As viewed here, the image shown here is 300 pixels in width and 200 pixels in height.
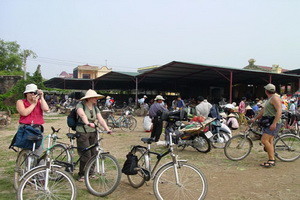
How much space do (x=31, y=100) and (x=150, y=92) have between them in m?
26.5

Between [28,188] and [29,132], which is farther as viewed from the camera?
[29,132]

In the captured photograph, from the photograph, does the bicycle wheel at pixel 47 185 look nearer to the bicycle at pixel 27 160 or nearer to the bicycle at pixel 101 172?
the bicycle at pixel 101 172

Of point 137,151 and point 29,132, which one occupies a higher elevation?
point 29,132

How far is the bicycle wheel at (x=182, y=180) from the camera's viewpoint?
3.12 m

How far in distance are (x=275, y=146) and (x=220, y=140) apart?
169 cm

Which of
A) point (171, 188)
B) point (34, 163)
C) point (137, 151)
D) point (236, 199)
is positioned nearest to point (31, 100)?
point (34, 163)

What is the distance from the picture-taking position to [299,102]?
13.9m

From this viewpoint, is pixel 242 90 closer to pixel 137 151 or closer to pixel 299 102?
pixel 299 102

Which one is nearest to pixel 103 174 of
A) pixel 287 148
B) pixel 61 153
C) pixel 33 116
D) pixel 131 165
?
pixel 131 165

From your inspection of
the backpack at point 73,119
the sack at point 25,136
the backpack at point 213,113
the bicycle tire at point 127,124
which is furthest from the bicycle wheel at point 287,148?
the bicycle tire at point 127,124

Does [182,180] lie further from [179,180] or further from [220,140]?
[220,140]

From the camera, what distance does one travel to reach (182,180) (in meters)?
3.18

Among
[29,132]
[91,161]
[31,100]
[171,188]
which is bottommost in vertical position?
[171,188]

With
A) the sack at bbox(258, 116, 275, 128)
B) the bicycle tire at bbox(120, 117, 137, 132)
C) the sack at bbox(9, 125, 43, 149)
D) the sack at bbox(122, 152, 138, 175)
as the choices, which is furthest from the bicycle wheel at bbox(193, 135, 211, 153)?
the bicycle tire at bbox(120, 117, 137, 132)
